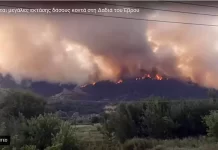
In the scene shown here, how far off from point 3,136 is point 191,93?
1.97m

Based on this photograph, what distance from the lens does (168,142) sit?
2.82 m

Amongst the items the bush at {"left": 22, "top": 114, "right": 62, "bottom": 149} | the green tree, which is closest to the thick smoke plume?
the green tree

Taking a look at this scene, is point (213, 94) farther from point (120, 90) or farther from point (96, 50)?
point (96, 50)

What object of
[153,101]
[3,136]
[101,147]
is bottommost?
[101,147]

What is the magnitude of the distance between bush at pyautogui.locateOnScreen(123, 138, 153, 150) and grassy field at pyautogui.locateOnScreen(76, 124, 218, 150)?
36 mm

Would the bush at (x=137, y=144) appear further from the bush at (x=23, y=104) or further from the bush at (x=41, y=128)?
the bush at (x=23, y=104)

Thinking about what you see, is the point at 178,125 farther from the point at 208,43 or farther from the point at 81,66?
the point at 81,66

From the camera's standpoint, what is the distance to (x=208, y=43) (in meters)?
2.94

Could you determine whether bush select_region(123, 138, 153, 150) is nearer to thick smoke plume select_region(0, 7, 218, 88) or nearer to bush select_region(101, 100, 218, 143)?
bush select_region(101, 100, 218, 143)

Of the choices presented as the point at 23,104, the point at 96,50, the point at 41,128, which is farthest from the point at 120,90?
the point at 23,104

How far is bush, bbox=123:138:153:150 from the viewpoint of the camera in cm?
280

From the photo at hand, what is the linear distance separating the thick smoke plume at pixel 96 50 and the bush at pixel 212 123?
31cm

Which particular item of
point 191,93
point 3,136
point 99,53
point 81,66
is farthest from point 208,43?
point 3,136

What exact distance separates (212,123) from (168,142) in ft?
1.66
